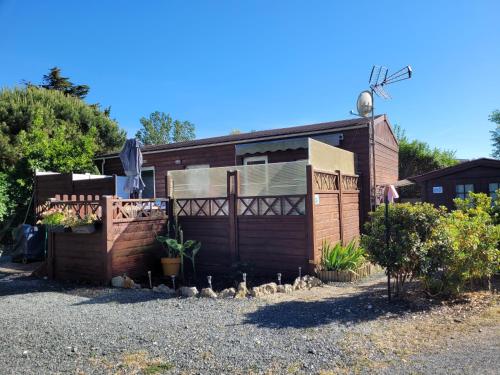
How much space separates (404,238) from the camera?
18.9 ft

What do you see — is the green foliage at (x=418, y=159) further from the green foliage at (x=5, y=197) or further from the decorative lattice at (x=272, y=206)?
the green foliage at (x=5, y=197)

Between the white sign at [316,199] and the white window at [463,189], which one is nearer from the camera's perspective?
the white sign at [316,199]

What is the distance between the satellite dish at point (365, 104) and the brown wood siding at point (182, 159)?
15.8ft

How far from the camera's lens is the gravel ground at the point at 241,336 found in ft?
12.1

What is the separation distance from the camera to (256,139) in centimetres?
1401

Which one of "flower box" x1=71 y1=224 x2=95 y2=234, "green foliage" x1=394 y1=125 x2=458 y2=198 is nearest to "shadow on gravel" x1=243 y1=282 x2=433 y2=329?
"flower box" x1=71 y1=224 x2=95 y2=234

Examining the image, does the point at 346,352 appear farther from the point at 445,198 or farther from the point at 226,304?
the point at 445,198

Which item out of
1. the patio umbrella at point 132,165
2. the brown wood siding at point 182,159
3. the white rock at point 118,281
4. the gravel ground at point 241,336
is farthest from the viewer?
the brown wood siding at point 182,159

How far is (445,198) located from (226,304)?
967cm

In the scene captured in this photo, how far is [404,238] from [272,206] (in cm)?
338

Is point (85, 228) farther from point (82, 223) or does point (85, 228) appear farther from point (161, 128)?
point (161, 128)

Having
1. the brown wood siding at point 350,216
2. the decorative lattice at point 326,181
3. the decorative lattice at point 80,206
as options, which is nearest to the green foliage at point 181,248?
the decorative lattice at point 80,206

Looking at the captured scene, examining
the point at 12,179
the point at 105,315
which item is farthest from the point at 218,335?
the point at 12,179

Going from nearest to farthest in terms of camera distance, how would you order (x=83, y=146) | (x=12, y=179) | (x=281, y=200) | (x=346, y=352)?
1. (x=346, y=352)
2. (x=281, y=200)
3. (x=12, y=179)
4. (x=83, y=146)
